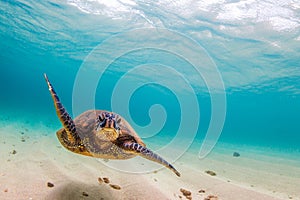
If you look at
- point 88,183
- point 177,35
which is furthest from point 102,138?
point 177,35

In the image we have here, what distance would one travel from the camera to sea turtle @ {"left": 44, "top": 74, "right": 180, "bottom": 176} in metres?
4.05

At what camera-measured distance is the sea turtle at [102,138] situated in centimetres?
405

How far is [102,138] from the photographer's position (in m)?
4.51

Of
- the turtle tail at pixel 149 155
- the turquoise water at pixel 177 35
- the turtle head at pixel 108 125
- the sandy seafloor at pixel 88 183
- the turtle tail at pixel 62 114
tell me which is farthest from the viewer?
the turquoise water at pixel 177 35

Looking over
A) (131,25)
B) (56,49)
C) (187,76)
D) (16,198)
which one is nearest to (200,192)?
(16,198)

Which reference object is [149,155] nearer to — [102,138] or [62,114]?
[102,138]

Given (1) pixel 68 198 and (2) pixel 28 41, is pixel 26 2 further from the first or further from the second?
(1) pixel 68 198

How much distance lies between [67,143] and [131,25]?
56.3 ft

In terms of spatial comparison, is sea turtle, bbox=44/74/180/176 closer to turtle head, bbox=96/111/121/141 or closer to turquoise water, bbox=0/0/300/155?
turtle head, bbox=96/111/121/141

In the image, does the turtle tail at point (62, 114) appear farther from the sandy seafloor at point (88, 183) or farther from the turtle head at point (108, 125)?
the sandy seafloor at point (88, 183)

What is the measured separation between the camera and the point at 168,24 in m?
18.8

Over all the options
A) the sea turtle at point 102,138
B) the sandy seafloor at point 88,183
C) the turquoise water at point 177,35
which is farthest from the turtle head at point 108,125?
the turquoise water at point 177,35

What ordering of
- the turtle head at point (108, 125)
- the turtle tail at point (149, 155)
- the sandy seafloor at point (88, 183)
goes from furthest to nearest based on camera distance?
the sandy seafloor at point (88, 183) → the turtle tail at point (149, 155) → the turtle head at point (108, 125)

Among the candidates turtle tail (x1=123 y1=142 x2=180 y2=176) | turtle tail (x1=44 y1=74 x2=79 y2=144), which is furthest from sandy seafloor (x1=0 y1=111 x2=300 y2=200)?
turtle tail (x1=44 y1=74 x2=79 y2=144)
